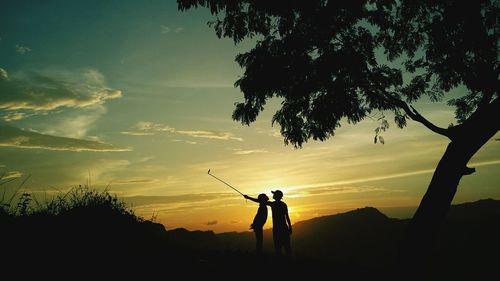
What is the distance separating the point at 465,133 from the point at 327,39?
4384 mm

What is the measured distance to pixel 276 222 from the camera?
1047 centimetres

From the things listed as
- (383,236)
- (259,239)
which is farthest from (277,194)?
(383,236)

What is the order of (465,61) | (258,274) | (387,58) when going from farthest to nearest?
(387,58), (465,61), (258,274)

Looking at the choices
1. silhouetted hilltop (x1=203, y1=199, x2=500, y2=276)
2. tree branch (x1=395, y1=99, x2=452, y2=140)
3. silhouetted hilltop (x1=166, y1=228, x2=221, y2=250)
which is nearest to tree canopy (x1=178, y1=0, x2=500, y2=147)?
tree branch (x1=395, y1=99, x2=452, y2=140)

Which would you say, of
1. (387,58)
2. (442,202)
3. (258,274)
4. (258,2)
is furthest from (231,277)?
(387,58)

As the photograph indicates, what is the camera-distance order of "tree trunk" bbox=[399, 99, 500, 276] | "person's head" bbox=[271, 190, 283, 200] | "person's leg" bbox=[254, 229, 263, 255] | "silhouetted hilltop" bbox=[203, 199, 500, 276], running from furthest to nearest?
"silhouetted hilltop" bbox=[203, 199, 500, 276]
"person's leg" bbox=[254, 229, 263, 255]
"person's head" bbox=[271, 190, 283, 200]
"tree trunk" bbox=[399, 99, 500, 276]

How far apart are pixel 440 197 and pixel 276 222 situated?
4404 millimetres

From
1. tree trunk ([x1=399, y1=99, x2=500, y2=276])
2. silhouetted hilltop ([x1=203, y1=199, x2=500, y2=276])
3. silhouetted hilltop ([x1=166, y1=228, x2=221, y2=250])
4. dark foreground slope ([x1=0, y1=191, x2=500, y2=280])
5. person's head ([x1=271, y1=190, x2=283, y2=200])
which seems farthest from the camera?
silhouetted hilltop ([x1=203, y1=199, x2=500, y2=276])

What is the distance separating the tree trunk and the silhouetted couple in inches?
126

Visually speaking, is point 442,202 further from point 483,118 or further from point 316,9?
point 316,9

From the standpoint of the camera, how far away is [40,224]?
834 cm

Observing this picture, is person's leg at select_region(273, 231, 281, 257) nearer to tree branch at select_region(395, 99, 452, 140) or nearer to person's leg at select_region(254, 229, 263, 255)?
person's leg at select_region(254, 229, 263, 255)

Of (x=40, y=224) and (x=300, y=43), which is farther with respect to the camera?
(x=300, y=43)

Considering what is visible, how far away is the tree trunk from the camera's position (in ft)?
28.3
